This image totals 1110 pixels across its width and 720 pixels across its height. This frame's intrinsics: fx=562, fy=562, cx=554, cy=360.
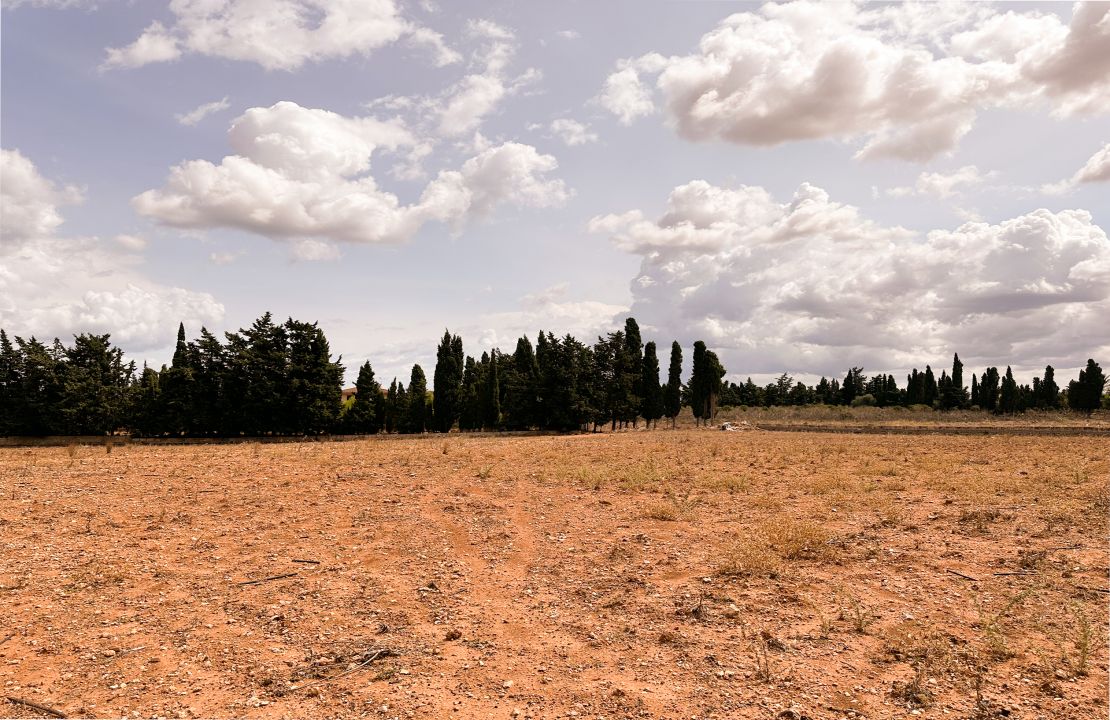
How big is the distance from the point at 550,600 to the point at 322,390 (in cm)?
3639

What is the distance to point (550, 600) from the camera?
28.5ft

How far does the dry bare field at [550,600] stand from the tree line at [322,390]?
24870 mm

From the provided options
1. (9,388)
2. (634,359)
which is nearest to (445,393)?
(634,359)

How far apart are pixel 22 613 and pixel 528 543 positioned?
782 cm

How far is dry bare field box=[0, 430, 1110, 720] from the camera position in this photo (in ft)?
20.0

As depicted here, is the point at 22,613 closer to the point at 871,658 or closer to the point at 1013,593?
the point at 871,658

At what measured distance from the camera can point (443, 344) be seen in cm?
7225

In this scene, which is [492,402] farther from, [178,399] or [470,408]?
[178,399]

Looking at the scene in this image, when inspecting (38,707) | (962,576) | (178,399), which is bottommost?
(38,707)

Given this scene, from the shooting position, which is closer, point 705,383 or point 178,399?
point 178,399

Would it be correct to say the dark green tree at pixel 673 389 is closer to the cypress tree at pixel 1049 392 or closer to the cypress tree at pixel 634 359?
the cypress tree at pixel 634 359

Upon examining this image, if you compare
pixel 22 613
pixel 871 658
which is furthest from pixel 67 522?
pixel 871 658

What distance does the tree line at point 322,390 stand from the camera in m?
39.2

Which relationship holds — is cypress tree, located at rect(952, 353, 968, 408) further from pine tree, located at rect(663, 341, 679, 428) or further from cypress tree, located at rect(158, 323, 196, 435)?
cypress tree, located at rect(158, 323, 196, 435)
